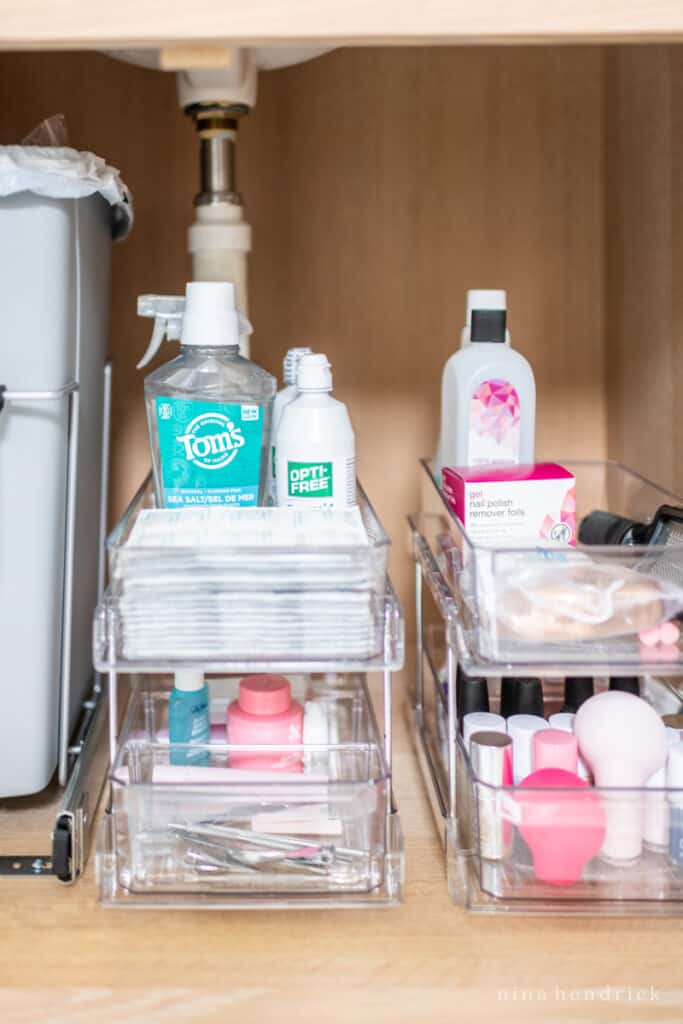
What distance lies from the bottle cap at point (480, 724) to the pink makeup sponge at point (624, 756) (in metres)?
0.07

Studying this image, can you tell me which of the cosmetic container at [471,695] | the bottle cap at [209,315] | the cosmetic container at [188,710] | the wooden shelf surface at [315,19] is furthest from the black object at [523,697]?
the wooden shelf surface at [315,19]

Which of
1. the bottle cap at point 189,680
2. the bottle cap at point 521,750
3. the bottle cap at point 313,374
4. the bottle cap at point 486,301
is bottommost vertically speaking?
the bottle cap at point 521,750

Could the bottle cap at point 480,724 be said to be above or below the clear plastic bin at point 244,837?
above

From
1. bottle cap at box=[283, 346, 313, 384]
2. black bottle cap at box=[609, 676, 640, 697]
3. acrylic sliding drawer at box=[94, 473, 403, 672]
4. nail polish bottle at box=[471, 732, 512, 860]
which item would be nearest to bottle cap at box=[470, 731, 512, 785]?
nail polish bottle at box=[471, 732, 512, 860]

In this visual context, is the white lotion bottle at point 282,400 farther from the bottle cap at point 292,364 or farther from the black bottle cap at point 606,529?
the black bottle cap at point 606,529

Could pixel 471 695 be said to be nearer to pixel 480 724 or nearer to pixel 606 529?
pixel 480 724

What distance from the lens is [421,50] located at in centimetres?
115

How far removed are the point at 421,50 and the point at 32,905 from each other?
2.98 feet

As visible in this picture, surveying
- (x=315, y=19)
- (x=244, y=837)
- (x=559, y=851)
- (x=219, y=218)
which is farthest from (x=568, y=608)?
(x=219, y=218)

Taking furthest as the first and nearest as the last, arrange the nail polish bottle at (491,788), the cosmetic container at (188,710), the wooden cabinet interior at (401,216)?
1. the wooden cabinet interior at (401,216)
2. the cosmetic container at (188,710)
3. the nail polish bottle at (491,788)

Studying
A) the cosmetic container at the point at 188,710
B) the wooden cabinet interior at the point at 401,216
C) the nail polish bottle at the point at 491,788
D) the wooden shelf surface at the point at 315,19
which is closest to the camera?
the wooden shelf surface at the point at 315,19

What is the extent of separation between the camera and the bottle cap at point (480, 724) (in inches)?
31.4

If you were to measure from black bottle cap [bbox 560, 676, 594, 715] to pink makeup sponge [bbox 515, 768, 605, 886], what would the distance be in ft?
0.61

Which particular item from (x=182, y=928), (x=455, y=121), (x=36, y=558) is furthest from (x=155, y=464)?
(x=455, y=121)
